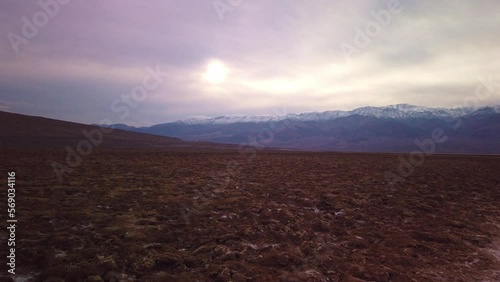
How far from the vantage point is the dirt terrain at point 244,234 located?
7539 mm

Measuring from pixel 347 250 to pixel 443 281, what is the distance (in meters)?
2.71

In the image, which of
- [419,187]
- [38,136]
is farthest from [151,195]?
[38,136]

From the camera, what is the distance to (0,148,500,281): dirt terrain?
297 inches

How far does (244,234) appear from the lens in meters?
10.5

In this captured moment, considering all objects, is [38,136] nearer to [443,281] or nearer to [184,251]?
[184,251]

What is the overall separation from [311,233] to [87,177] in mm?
17306

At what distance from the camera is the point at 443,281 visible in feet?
24.7

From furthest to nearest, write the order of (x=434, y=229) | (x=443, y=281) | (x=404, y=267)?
1. (x=434, y=229)
2. (x=404, y=267)
3. (x=443, y=281)

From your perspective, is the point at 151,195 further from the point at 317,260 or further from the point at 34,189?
the point at 317,260

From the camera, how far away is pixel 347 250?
9.44 meters

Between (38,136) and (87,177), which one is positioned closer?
(87,177)

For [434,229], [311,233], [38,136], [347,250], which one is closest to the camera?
[347,250]

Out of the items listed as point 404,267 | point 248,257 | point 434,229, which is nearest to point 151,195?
point 248,257

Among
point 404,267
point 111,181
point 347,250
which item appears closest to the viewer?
point 404,267
